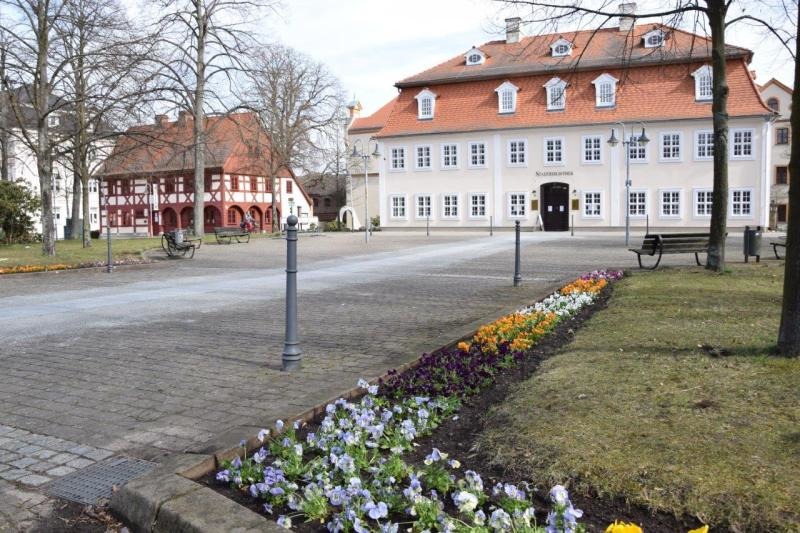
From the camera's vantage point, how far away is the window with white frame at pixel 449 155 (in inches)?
1911

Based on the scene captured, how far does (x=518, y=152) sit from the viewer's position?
153 feet

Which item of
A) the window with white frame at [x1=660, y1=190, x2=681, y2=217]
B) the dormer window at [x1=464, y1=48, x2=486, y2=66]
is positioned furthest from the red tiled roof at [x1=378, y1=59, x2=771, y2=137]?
the window with white frame at [x1=660, y1=190, x2=681, y2=217]

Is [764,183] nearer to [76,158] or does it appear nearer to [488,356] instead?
[76,158]

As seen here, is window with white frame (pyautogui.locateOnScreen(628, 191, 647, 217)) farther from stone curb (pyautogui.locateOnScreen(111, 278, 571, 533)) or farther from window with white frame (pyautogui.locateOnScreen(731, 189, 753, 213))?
stone curb (pyautogui.locateOnScreen(111, 278, 571, 533))

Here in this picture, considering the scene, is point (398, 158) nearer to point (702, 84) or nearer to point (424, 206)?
point (424, 206)

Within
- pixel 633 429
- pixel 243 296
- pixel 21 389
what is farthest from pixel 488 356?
pixel 243 296

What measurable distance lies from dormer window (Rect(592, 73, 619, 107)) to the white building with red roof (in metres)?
A: 0.08

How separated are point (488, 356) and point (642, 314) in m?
2.88

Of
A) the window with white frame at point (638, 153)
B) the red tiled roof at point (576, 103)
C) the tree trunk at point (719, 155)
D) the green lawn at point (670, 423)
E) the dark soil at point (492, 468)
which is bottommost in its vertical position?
the dark soil at point (492, 468)

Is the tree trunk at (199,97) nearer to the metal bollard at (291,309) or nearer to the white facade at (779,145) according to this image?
the metal bollard at (291,309)

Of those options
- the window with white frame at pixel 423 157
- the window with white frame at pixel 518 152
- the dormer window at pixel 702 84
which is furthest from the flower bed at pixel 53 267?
the dormer window at pixel 702 84

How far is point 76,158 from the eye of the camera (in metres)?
34.5

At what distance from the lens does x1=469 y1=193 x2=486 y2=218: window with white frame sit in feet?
158

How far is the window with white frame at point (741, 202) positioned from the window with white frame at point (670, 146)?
13.0ft
